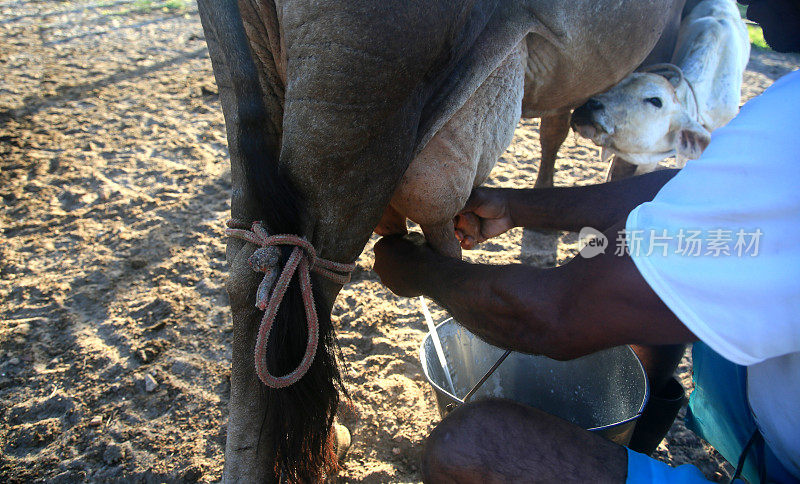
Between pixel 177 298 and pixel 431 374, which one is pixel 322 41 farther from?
pixel 177 298

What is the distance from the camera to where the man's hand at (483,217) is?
1.95 metres

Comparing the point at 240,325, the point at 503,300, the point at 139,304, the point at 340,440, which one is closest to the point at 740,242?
the point at 503,300

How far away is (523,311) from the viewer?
1.29 metres

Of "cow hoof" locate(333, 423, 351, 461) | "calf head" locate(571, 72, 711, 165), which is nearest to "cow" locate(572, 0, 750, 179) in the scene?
"calf head" locate(571, 72, 711, 165)

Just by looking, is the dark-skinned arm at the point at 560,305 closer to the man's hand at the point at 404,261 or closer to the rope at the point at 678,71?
the man's hand at the point at 404,261

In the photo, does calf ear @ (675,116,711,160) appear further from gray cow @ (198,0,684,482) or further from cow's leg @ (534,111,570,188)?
gray cow @ (198,0,684,482)

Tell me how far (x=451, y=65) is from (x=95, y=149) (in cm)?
284

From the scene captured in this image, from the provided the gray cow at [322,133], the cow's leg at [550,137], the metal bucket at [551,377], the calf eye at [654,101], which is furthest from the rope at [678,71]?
the metal bucket at [551,377]

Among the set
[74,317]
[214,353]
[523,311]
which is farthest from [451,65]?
[74,317]

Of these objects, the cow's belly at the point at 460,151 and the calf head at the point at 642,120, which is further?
the calf head at the point at 642,120

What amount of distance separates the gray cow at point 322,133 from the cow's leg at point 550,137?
4.03 ft

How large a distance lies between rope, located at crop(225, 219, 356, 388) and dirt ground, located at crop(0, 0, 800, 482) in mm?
303

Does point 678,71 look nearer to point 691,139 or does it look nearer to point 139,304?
point 691,139

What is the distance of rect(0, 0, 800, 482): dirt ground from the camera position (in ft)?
5.87
